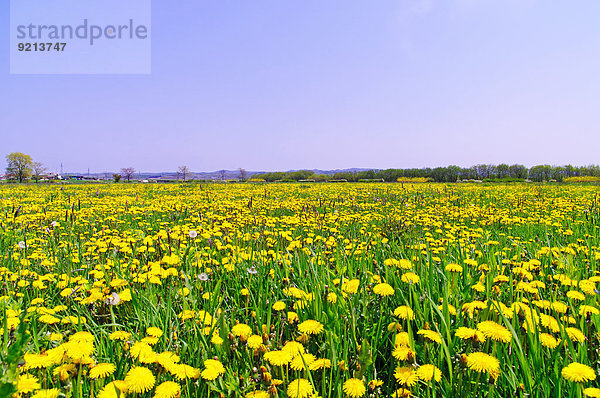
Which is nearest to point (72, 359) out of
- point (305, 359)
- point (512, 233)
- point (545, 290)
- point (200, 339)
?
point (200, 339)

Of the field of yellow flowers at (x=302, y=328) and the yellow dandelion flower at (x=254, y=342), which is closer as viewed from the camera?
the field of yellow flowers at (x=302, y=328)

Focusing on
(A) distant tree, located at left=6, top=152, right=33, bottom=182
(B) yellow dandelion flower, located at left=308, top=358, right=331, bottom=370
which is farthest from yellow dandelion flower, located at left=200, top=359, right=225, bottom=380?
(A) distant tree, located at left=6, top=152, right=33, bottom=182

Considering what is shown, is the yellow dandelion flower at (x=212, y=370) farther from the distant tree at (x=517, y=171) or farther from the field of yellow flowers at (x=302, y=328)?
the distant tree at (x=517, y=171)

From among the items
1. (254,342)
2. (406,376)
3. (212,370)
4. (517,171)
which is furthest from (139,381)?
(517,171)

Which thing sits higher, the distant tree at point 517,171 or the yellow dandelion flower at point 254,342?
the distant tree at point 517,171

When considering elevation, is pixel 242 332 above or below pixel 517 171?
below

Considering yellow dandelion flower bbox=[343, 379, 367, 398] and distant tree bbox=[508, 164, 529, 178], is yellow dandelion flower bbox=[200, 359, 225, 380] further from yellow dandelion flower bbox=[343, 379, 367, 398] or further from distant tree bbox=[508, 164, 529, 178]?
distant tree bbox=[508, 164, 529, 178]

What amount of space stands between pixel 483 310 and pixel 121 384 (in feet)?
6.27

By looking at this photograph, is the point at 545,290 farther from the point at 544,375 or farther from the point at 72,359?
the point at 72,359

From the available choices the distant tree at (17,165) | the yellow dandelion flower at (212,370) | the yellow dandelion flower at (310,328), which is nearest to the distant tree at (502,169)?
the yellow dandelion flower at (310,328)

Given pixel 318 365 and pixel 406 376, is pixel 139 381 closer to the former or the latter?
pixel 318 365

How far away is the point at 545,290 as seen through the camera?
2428 mm

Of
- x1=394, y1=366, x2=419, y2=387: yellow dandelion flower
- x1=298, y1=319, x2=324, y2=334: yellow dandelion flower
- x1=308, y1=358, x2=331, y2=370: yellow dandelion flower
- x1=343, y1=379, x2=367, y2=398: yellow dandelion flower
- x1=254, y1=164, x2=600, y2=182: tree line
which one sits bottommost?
x1=343, y1=379, x2=367, y2=398: yellow dandelion flower

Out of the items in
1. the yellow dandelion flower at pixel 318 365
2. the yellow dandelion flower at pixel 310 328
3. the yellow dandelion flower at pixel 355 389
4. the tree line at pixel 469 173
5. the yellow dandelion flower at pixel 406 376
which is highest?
the tree line at pixel 469 173
